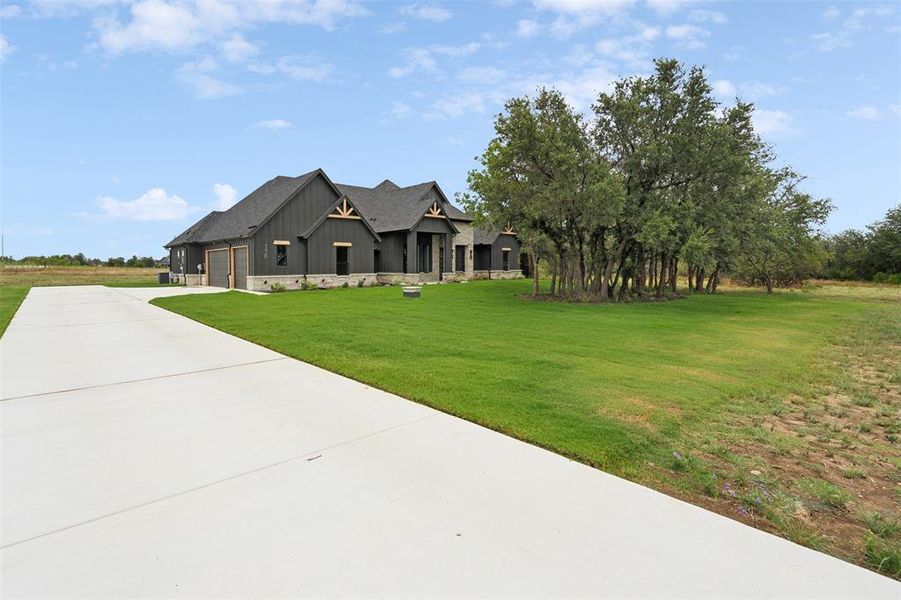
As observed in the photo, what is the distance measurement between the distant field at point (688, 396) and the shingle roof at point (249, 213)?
543 inches

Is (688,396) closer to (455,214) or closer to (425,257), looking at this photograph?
(425,257)

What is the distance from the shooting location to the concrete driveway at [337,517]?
2.38 metres

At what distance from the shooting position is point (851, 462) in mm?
4180

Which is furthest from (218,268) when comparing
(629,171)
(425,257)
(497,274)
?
(629,171)

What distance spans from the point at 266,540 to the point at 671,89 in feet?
77.5

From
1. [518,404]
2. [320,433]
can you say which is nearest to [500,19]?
[518,404]

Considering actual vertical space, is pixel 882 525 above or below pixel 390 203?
below

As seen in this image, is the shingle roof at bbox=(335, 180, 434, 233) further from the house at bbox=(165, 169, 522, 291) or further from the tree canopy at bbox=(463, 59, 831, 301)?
the tree canopy at bbox=(463, 59, 831, 301)

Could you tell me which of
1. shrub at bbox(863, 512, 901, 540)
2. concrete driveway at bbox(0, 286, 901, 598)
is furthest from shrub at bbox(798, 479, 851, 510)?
concrete driveway at bbox(0, 286, 901, 598)

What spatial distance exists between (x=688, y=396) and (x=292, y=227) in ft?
80.8

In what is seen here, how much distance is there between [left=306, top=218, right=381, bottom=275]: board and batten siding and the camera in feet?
88.6

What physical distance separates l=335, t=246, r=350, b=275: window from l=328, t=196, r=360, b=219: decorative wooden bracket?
1.98m

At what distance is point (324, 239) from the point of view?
2736 centimetres

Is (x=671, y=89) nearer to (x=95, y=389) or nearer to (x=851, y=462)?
(x=851, y=462)
